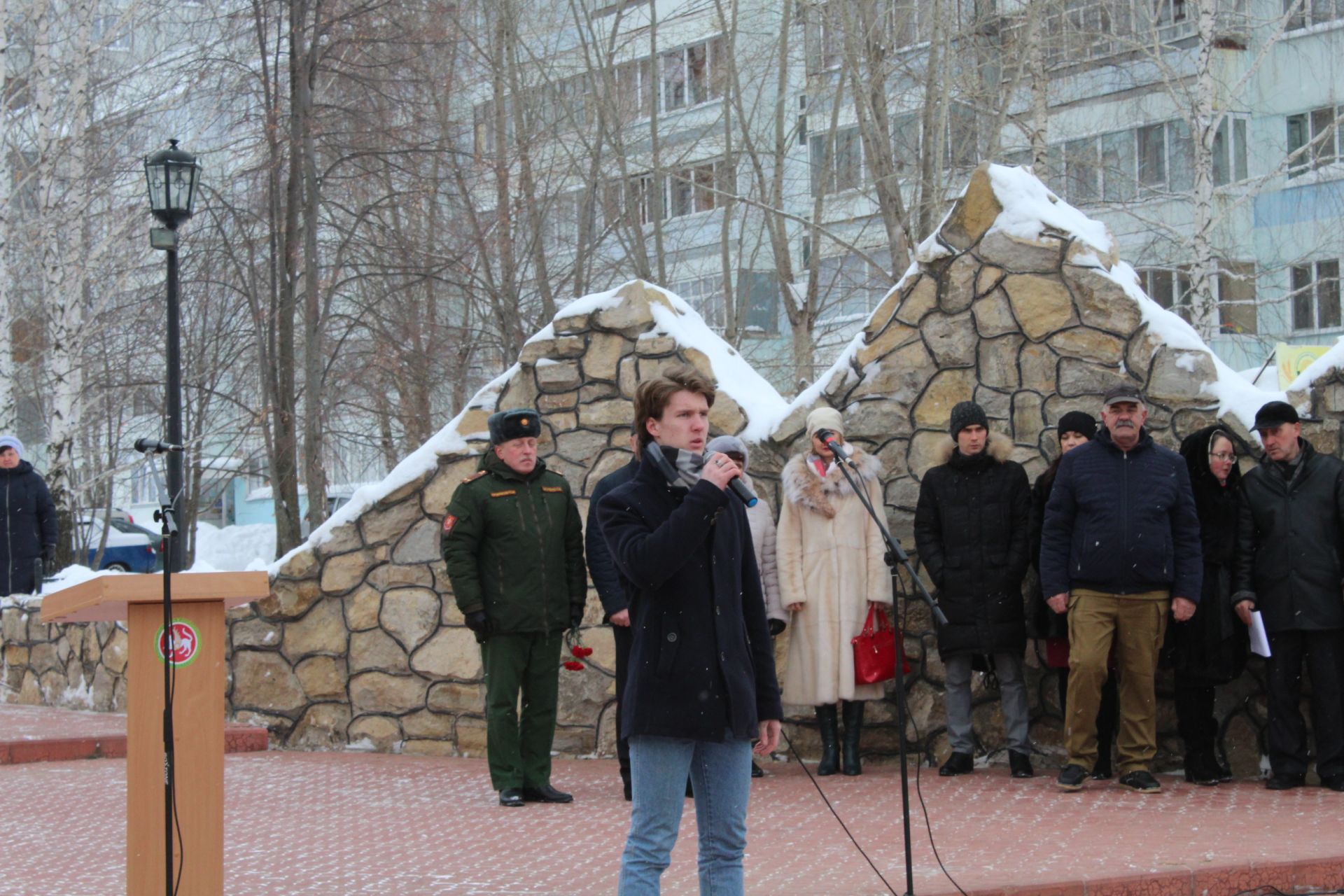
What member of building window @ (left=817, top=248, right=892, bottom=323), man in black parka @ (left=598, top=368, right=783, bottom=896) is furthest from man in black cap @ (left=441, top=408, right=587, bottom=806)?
building window @ (left=817, top=248, right=892, bottom=323)

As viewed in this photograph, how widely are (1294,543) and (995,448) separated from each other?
1521 millimetres

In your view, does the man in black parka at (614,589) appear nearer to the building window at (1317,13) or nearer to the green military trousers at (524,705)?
the green military trousers at (524,705)

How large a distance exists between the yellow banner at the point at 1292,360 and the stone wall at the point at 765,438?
236 centimetres

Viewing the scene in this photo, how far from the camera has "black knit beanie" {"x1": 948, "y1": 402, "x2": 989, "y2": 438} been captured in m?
7.95

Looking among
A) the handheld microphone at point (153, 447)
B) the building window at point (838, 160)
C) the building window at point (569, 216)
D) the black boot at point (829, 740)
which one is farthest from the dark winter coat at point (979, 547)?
the building window at point (569, 216)

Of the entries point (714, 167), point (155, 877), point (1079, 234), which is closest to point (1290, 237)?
point (714, 167)

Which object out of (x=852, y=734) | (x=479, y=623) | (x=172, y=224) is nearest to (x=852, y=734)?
(x=852, y=734)

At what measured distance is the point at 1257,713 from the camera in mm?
7742

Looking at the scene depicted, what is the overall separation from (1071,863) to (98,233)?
20.2 meters

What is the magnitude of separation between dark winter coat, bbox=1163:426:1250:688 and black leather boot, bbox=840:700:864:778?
160 centimetres

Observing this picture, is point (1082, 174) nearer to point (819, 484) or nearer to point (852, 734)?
point (819, 484)

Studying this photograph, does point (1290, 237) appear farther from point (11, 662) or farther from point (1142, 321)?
point (11, 662)

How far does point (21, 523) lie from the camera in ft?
41.2

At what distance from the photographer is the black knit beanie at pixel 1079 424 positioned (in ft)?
25.7
